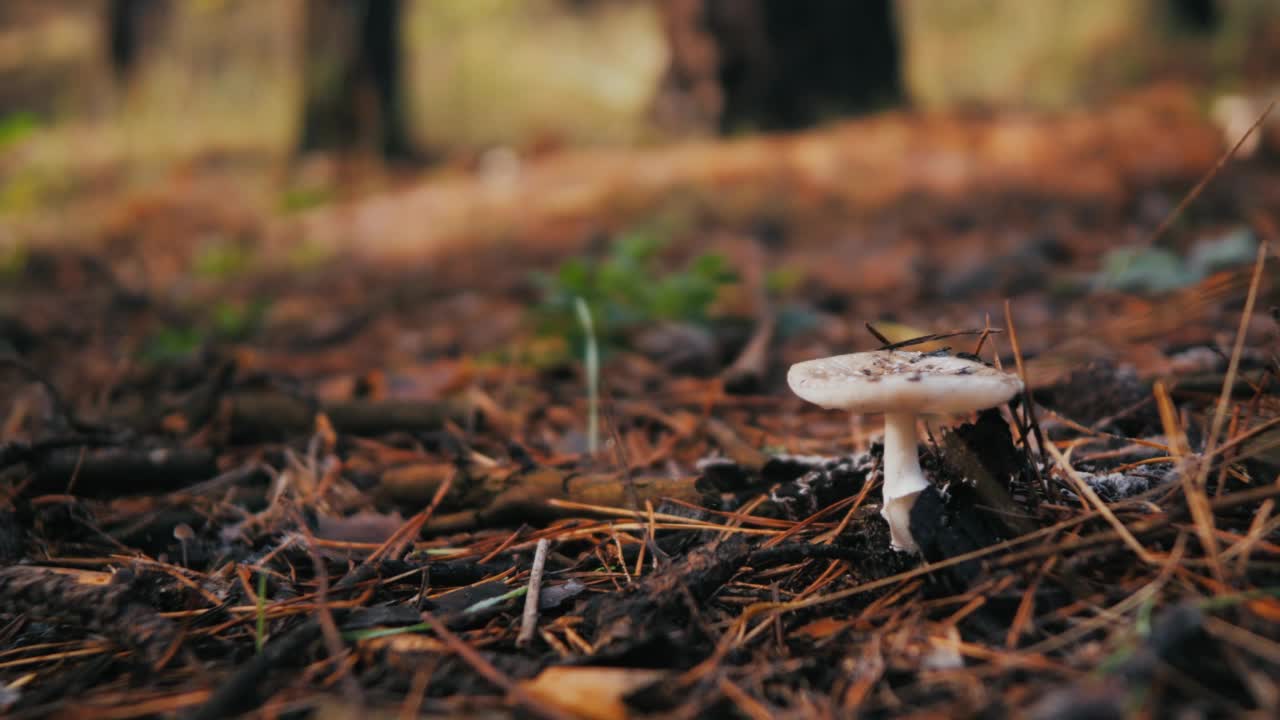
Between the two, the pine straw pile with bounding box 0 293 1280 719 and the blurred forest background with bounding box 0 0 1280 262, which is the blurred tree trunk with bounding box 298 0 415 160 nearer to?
the blurred forest background with bounding box 0 0 1280 262

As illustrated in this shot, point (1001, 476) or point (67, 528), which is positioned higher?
point (1001, 476)

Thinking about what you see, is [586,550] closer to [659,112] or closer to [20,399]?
[20,399]

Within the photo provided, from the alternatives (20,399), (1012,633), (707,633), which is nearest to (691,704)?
(707,633)

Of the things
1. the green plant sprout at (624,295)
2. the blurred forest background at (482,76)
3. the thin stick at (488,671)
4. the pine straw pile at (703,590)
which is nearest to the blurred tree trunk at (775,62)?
the blurred forest background at (482,76)

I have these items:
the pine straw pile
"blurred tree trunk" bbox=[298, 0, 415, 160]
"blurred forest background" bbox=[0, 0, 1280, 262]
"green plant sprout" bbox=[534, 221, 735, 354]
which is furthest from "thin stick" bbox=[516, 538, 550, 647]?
"blurred tree trunk" bbox=[298, 0, 415, 160]

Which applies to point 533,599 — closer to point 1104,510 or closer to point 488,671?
point 488,671

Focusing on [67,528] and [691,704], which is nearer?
[691,704]

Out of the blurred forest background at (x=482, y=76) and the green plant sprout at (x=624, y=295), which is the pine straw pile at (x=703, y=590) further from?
the blurred forest background at (x=482, y=76)
